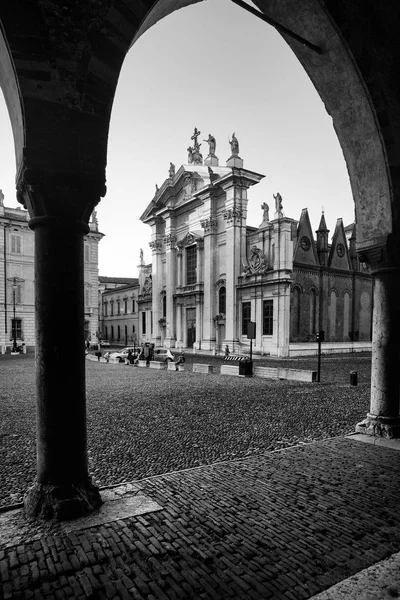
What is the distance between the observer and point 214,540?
10.0 ft

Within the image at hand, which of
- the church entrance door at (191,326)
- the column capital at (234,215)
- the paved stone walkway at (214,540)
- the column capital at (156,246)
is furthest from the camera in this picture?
the column capital at (156,246)

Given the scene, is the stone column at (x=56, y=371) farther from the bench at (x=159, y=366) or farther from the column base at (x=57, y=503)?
the bench at (x=159, y=366)

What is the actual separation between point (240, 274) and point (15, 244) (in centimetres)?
2448

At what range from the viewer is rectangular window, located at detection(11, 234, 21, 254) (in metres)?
39.9

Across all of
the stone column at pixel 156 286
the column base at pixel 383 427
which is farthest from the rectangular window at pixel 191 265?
the column base at pixel 383 427

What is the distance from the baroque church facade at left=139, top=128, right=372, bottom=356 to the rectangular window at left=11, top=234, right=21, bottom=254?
1439cm

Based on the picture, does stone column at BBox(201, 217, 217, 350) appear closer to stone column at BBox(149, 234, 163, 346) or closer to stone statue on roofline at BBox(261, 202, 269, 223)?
stone statue on roofline at BBox(261, 202, 269, 223)

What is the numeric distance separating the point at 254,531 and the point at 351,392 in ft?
31.7

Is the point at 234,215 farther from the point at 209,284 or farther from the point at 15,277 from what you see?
the point at 15,277

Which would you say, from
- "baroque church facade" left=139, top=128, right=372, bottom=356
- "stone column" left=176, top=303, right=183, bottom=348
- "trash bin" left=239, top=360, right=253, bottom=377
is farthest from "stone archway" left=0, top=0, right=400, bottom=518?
"stone column" left=176, top=303, right=183, bottom=348

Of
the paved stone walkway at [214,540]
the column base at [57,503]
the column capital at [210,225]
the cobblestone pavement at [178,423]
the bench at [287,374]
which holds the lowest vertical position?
the bench at [287,374]

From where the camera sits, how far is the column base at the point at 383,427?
569 centimetres

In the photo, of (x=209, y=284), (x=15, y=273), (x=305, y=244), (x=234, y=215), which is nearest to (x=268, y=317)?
(x=209, y=284)

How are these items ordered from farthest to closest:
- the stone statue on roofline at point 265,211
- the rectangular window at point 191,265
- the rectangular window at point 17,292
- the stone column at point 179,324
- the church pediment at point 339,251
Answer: the rectangular window at point 17,292 → the stone column at point 179,324 → the rectangular window at point 191,265 → the church pediment at point 339,251 → the stone statue on roofline at point 265,211
